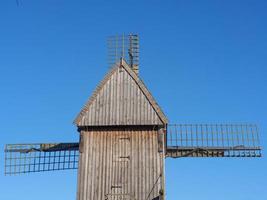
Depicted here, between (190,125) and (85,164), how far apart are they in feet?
23.3

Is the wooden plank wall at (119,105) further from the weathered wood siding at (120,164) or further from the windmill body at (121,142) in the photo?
the weathered wood siding at (120,164)

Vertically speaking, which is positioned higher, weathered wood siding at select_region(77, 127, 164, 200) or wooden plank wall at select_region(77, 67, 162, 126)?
wooden plank wall at select_region(77, 67, 162, 126)

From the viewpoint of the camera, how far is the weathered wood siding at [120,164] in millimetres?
24266

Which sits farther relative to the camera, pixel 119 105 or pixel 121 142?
pixel 119 105

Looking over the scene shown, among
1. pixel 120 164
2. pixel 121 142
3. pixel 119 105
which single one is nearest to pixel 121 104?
pixel 119 105

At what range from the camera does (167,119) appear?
2544 centimetres

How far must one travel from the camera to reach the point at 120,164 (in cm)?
2475

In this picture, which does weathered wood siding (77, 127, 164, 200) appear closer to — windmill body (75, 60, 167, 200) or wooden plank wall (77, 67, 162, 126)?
windmill body (75, 60, 167, 200)

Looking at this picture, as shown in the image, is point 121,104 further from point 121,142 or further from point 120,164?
point 120,164

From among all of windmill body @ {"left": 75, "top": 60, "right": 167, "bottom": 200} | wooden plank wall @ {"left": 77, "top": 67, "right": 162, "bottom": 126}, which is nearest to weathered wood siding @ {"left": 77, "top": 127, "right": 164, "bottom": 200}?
windmill body @ {"left": 75, "top": 60, "right": 167, "bottom": 200}

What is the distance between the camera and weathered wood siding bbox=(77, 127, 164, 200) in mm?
24266

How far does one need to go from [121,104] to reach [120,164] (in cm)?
321

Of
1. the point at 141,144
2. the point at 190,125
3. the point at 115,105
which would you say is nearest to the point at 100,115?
the point at 115,105

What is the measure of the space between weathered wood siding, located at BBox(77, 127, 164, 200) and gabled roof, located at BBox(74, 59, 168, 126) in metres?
0.46
